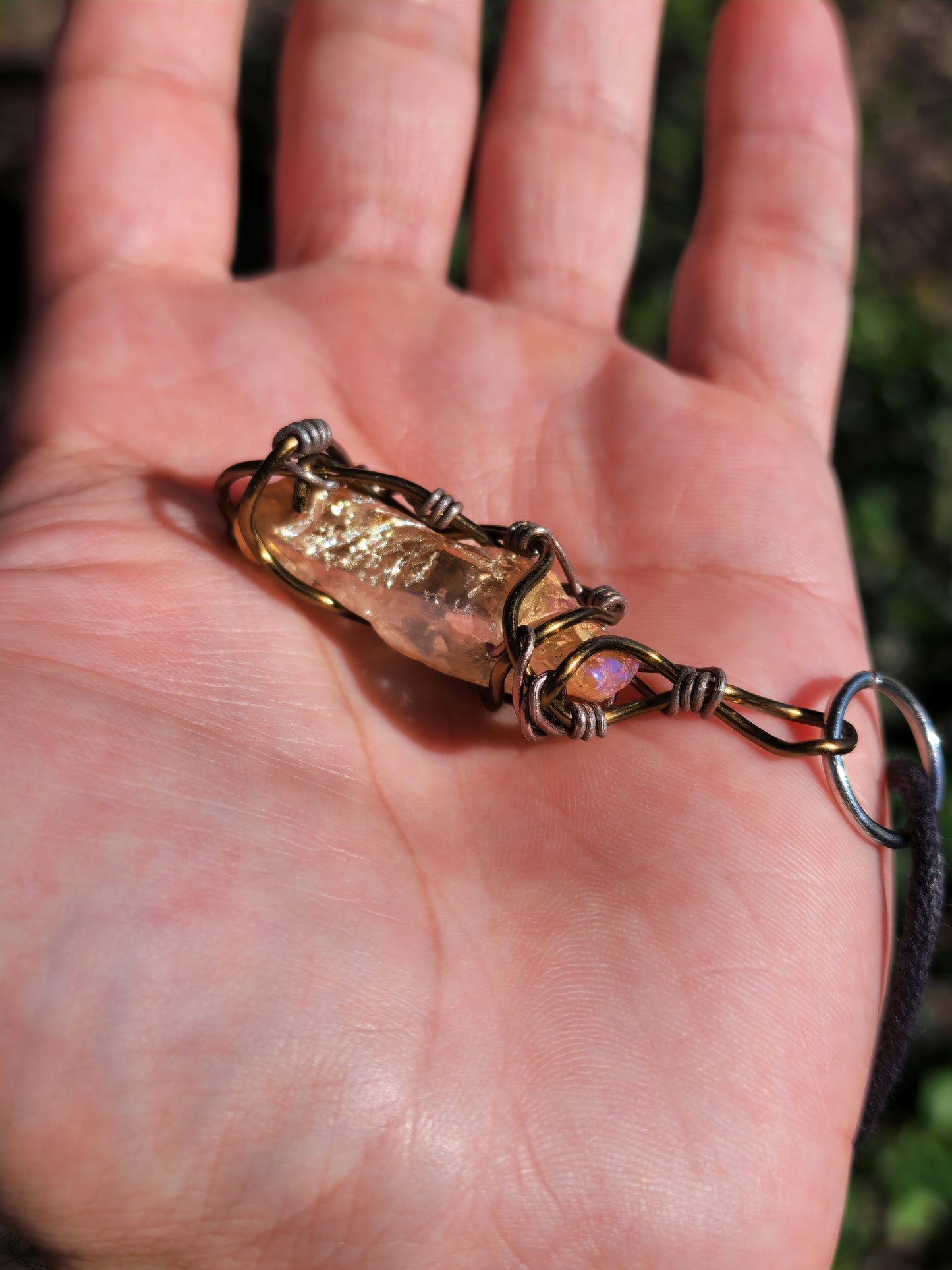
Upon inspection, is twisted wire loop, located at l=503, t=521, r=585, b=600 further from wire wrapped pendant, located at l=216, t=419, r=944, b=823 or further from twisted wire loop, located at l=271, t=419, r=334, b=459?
twisted wire loop, located at l=271, t=419, r=334, b=459

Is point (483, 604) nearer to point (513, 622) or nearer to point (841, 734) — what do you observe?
point (513, 622)

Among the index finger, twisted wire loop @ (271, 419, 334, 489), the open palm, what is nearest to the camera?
the open palm

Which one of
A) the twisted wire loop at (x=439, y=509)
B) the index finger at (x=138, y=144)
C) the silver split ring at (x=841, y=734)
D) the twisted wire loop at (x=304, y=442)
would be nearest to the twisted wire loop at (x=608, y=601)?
the twisted wire loop at (x=439, y=509)

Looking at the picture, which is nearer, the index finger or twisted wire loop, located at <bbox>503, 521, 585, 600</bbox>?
twisted wire loop, located at <bbox>503, 521, 585, 600</bbox>

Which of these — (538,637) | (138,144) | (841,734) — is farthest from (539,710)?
(138,144)

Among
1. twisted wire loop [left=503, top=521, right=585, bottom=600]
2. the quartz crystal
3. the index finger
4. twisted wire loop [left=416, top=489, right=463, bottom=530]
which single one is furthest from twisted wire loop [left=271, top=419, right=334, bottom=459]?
the index finger

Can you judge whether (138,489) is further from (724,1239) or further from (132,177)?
(724,1239)
